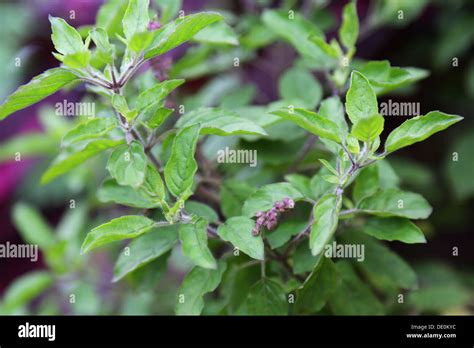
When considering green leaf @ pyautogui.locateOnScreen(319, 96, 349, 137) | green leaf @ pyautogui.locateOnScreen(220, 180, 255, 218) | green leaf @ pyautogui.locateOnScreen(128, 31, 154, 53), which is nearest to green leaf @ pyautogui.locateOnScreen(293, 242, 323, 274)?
green leaf @ pyautogui.locateOnScreen(220, 180, 255, 218)

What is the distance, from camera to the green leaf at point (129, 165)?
0.82 metres

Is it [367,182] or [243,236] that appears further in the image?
[367,182]

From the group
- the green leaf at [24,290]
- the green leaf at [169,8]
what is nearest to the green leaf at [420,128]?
the green leaf at [169,8]

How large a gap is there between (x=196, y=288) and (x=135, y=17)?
0.48m

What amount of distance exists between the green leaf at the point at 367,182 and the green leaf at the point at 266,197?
0.15m

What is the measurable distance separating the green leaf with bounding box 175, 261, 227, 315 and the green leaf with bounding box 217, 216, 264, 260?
0.10 meters

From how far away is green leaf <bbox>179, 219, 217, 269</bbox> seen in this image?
840 mm

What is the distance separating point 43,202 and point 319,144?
59.7 inches

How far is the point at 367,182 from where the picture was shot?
104 cm

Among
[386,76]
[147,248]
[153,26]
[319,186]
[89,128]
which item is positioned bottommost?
[147,248]

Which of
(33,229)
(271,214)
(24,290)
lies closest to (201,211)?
(271,214)

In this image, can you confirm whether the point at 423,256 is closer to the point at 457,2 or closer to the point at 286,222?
the point at 457,2

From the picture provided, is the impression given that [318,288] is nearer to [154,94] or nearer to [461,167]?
[154,94]

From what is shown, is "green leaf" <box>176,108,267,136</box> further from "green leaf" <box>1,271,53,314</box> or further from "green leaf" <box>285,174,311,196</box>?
"green leaf" <box>1,271,53,314</box>
